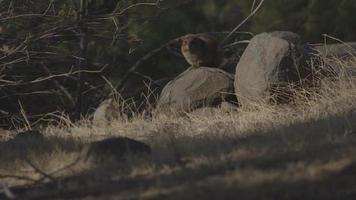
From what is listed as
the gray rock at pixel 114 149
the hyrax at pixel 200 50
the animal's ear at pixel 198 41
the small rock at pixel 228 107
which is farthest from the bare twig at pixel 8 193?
the animal's ear at pixel 198 41

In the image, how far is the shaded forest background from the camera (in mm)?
15211

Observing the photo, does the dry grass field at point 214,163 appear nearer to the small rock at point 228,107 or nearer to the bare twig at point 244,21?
the small rock at point 228,107

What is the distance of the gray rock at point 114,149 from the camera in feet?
22.4

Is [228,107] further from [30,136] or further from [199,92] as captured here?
[30,136]

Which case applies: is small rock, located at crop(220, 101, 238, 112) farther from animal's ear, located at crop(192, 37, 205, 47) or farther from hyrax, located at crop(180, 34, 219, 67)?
animal's ear, located at crop(192, 37, 205, 47)

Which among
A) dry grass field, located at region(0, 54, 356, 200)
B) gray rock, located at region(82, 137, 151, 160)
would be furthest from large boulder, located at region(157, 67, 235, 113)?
gray rock, located at region(82, 137, 151, 160)

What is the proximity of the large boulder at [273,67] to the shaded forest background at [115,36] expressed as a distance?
11.7 feet

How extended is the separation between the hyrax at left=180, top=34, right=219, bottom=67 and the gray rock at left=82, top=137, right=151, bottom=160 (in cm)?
588

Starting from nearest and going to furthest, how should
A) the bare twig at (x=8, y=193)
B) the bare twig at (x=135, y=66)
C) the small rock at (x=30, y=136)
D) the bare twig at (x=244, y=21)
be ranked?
the bare twig at (x=8, y=193) < the small rock at (x=30, y=136) < the bare twig at (x=244, y=21) < the bare twig at (x=135, y=66)

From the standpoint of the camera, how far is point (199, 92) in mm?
12195

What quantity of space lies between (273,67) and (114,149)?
4.66 meters

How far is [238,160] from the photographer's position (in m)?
6.17

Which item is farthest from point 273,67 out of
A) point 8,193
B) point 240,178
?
point 8,193

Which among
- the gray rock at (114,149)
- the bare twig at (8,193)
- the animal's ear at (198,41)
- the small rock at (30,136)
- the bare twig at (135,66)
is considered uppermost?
the bare twig at (8,193)
